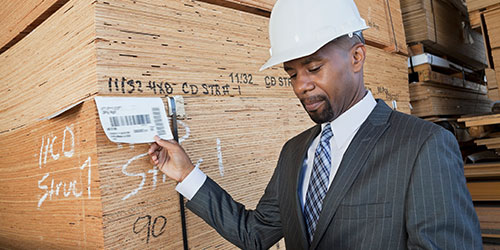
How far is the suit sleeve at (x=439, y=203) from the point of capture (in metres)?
0.79

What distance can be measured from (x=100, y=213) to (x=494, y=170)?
227 cm

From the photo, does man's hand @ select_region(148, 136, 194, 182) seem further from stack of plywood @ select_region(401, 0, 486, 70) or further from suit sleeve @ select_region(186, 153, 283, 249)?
stack of plywood @ select_region(401, 0, 486, 70)

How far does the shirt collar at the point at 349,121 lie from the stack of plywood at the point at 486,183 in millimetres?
1506

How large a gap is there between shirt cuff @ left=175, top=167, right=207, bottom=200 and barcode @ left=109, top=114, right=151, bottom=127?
211 mm

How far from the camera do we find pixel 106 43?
1.01m

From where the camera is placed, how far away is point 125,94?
3.41 feet

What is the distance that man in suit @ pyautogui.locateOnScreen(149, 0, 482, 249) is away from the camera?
82 cm

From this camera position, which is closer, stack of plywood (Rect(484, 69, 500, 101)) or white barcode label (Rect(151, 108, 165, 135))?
white barcode label (Rect(151, 108, 165, 135))


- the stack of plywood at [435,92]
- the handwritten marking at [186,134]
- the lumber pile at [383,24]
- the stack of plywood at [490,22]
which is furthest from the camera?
the stack of plywood at [435,92]

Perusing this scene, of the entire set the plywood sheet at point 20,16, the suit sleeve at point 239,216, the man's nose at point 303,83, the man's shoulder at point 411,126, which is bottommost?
the suit sleeve at point 239,216

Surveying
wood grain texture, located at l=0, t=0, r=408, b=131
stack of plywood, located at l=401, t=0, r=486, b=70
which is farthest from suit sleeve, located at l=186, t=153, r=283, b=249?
stack of plywood, located at l=401, t=0, r=486, b=70

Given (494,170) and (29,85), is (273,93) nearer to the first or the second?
(29,85)

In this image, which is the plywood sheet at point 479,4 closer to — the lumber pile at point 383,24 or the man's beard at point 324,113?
the lumber pile at point 383,24

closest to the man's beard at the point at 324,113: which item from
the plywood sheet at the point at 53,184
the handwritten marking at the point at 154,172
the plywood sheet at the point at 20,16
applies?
the handwritten marking at the point at 154,172
